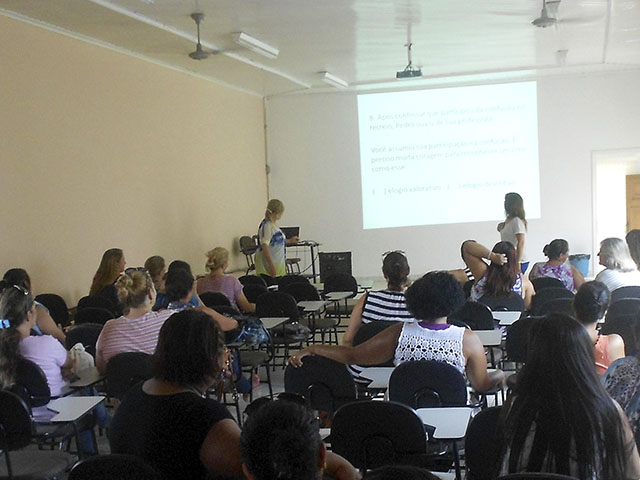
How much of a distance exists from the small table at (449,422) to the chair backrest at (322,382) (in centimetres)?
59

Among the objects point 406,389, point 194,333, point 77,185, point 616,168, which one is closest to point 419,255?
point 616,168

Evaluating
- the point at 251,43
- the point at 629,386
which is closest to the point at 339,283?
the point at 251,43

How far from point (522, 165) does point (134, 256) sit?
709 cm

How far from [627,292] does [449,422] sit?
3.15 meters

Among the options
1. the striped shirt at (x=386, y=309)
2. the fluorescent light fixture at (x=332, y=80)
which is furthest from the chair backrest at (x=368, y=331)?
the fluorescent light fixture at (x=332, y=80)

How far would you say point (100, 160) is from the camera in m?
8.34

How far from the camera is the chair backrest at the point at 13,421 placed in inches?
127

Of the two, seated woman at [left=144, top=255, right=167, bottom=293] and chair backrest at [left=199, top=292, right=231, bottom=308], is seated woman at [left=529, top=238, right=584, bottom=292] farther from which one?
seated woman at [left=144, top=255, right=167, bottom=293]

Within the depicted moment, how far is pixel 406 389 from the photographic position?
3391 mm

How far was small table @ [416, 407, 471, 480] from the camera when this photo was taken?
2.80 m

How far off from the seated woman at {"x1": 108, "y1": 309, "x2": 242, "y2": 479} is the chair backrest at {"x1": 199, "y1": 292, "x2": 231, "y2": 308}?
151 inches

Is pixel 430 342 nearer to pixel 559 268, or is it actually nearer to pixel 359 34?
pixel 559 268

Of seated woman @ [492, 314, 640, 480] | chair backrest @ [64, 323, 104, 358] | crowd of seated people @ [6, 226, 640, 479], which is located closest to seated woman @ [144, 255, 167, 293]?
chair backrest @ [64, 323, 104, 358]

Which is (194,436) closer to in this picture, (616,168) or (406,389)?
(406,389)
